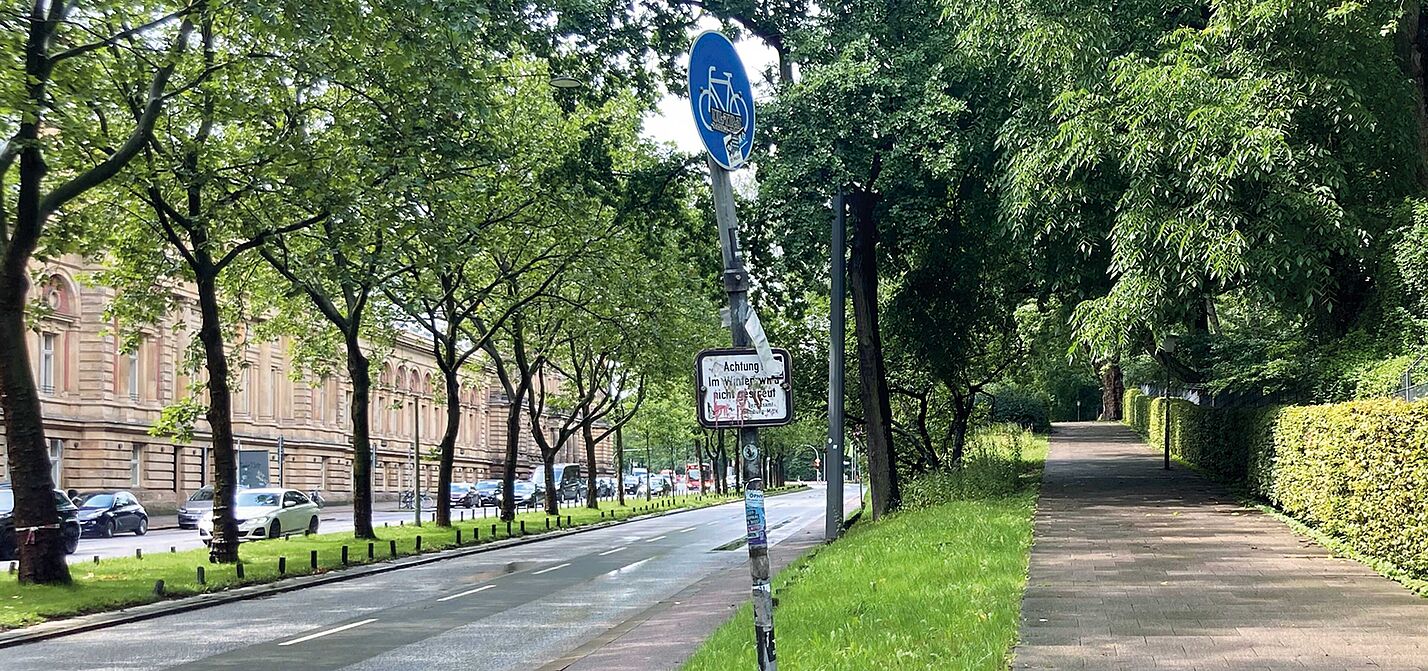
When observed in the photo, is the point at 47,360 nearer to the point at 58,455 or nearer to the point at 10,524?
the point at 58,455

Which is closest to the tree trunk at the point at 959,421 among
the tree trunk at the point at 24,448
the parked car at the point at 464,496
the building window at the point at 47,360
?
the tree trunk at the point at 24,448

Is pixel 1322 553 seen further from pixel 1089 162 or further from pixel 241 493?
pixel 241 493

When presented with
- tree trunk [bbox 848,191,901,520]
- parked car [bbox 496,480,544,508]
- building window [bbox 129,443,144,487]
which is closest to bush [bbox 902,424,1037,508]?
tree trunk [bbox 848,191,901,520]

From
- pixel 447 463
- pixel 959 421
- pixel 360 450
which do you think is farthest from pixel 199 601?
pixel 959 421

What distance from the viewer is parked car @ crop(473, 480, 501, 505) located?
211 feet

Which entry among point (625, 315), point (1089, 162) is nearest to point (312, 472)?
point (625, 315)

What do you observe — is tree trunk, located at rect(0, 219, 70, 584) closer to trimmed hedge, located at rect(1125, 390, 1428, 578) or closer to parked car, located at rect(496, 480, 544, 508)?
trimmed hedge, located at rect(1125, 390, 1428, 578)

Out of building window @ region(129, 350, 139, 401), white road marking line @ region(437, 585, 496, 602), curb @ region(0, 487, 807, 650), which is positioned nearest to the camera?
curb @ region(0, 487, 807, 650)

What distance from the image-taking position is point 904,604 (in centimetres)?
1066

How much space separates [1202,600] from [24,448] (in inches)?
595

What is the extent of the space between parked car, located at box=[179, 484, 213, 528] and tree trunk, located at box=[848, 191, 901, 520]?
2588 centimetres

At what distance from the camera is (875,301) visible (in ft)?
81.7

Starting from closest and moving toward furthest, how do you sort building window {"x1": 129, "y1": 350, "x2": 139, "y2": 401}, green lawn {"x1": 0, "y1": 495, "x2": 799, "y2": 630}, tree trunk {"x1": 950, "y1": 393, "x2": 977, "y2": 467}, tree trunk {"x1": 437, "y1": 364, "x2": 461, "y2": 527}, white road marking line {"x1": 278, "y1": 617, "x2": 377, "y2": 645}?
white road marking line {"x1": 278, "y1": 617, "x2": 377, "y2": 645} < green lawn {"x1": 0, "y1": 495, "x2": 799, "y2": 630} < tree trunk {"x1": 437, "y1": 364, "x2": 461, "y2": 527} < tree trunk {"x1": 950, "y1": 393, "x2": 977, "y2": 467} < building window {"x1": 129, "y1": 350, "x2": 139, "y2": 401}

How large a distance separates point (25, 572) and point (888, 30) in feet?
50.4
